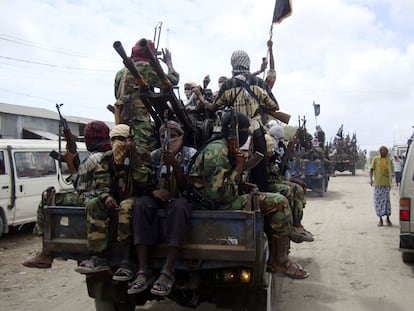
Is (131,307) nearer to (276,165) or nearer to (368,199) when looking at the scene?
(276,165)

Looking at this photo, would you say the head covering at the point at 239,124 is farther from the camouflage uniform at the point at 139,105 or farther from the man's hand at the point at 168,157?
the camouflage uniform at the point at 139,105

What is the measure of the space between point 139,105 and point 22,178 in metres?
4.49

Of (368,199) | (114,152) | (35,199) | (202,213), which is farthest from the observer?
(368,199)

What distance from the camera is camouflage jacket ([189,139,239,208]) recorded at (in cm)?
345

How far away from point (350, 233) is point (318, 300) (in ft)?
14.3

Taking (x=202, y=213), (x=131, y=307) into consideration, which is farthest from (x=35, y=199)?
(x=202, y=213)

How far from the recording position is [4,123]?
61.5 feet

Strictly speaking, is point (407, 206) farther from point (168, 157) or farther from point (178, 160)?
point (168, 157)

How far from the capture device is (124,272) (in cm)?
331

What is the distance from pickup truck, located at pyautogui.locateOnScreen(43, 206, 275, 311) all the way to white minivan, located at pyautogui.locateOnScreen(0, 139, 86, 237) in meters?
4.38

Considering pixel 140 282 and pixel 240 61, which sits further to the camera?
pixel 240 61

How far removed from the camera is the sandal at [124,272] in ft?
10.7

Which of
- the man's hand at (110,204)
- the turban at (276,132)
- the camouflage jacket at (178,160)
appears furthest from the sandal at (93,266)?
the turban at (276,132)

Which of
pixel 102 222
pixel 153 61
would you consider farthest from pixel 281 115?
pixel 102 222
